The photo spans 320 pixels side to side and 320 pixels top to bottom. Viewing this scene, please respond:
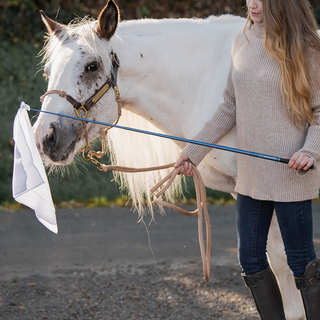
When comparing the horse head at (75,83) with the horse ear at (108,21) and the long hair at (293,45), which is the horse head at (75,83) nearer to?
the horse ear at (108,21)

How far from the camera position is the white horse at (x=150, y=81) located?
1.87 m

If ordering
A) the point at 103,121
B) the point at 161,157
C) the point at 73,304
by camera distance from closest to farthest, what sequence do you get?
the point at 103,121
the point at 161,157
the point at 73,304

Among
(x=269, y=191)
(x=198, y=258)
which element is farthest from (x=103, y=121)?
(x=198, y=258)

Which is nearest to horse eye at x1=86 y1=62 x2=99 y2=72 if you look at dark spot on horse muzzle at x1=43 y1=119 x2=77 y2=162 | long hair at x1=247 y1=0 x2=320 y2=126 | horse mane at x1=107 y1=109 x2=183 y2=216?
dark spot on horse muzzle at x1=43 y1=119 x2=77 y2=162

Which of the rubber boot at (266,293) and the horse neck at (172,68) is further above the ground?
the horse neck at (172,68)

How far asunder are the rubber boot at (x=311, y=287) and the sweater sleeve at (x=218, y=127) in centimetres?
68

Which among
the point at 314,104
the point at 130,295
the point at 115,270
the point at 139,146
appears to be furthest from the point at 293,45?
the point at 115,270

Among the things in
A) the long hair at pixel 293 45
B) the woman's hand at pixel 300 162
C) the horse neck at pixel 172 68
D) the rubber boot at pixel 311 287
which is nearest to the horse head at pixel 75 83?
the horse neck at pixel 172 68

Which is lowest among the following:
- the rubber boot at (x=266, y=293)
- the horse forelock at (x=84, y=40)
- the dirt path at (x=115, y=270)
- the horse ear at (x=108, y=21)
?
the dirt path at (x=115, y=270)

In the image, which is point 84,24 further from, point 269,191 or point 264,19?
point 269,191

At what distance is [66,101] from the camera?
1844mm

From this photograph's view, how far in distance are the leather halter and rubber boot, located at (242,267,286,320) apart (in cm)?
100

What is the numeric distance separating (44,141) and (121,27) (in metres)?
0.76

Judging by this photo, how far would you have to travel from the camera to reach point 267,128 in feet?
5.72
